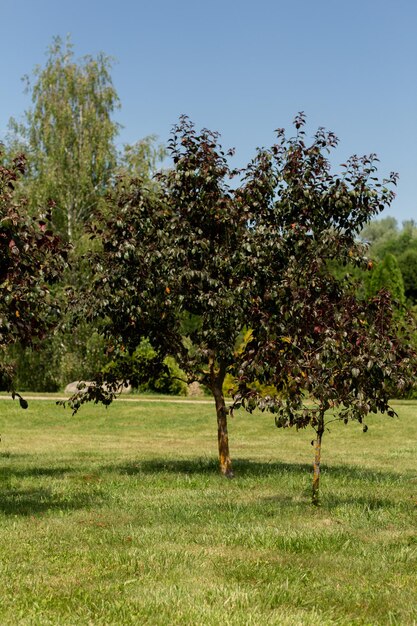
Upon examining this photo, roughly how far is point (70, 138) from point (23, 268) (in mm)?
29056

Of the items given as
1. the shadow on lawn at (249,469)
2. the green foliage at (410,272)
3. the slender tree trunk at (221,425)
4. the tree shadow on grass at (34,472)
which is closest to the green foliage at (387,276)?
the green foliage at (410,272)

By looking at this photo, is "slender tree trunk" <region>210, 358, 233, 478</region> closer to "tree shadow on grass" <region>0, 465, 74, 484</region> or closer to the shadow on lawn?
the shadow on lawn

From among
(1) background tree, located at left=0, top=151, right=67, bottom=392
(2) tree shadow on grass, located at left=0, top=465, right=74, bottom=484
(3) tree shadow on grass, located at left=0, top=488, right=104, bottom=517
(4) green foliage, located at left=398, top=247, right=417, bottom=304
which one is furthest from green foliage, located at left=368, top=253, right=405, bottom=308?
(1) background tree, located at left=0, top=151, right=67, bottom=392

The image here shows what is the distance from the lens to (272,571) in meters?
6.55

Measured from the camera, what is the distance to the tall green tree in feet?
116

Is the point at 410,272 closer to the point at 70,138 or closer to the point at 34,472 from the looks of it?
the point at 70,138

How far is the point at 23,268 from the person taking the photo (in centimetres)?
910

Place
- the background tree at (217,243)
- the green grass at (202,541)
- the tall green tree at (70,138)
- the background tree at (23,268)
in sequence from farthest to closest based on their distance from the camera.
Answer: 1. the tall green tree at (70,138)
2. the background tree at (217,243)
3. the background tree at (23,268)
4. the green grass at (202,541)

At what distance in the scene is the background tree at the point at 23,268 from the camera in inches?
336

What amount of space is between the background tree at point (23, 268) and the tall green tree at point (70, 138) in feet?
84.9

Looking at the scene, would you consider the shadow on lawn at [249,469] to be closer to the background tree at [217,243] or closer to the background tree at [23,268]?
the background tree at [217,243]

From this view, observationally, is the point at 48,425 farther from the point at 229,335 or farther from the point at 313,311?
the point at 313,311

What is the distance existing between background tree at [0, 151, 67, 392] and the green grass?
7.69ft

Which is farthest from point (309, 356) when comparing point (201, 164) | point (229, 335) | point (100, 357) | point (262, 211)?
point (100, 357)
